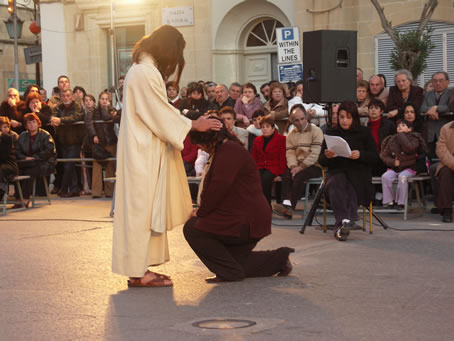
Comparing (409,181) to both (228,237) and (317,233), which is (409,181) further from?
(228,237)

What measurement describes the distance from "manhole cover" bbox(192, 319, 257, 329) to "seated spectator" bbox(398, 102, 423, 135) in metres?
7.39

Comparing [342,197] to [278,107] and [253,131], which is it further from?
[278,107]

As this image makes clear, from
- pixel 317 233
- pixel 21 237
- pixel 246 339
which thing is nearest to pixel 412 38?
pixel 317 233

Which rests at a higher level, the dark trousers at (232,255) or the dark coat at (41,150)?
the dark coat at (41,150)

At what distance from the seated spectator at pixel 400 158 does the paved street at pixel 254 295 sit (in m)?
1.79

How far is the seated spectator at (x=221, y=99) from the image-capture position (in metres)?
15.4

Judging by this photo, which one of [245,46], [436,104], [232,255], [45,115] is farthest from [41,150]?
[245,46]

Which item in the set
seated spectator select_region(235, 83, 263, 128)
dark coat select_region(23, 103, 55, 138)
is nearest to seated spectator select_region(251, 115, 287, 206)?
seated spectator select_region(235, 83, 263, 128)

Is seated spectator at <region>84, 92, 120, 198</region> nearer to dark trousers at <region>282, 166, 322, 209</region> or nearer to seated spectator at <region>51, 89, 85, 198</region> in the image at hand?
seated spectator at <region>51, 89, 85, 198</region>

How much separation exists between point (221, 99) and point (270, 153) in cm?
304

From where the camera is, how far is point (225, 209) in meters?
7.44

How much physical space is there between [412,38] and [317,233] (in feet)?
24.0

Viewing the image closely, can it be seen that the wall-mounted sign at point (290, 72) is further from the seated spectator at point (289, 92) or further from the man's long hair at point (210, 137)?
the man's long hair at point (210, 137)

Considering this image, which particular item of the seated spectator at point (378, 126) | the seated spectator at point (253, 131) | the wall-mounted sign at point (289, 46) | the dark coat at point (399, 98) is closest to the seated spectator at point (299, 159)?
the seated spectator at point (378, 126)
